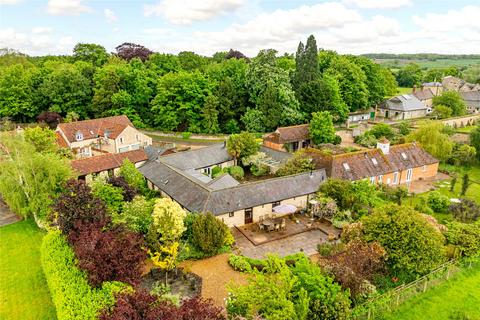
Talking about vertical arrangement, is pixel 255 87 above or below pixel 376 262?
above

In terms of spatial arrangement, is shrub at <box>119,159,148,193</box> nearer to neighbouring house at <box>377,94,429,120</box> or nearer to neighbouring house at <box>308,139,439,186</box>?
neighbouring house at <box>308,139,439,186</box>

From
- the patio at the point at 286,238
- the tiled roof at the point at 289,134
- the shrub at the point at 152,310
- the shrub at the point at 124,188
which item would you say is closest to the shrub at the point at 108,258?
the shrub at the point at 152,310

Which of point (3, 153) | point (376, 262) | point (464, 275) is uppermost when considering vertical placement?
point (3, 153)

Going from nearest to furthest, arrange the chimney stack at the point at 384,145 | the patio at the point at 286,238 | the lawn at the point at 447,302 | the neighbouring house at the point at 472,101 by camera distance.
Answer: the lawn at the point at 447,302 → the patio at the point at 286,238 → the chimney stack at the point at 384,145 → the neighbouring house at the point at 472,101

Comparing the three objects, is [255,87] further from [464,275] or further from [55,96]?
[464,275]

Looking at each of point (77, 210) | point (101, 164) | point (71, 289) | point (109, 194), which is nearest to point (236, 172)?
point (101, 164)

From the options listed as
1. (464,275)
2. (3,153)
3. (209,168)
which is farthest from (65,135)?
(464,275)

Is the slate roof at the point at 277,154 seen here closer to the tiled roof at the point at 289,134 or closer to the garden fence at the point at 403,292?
the tiled roof at the point at 289,134
